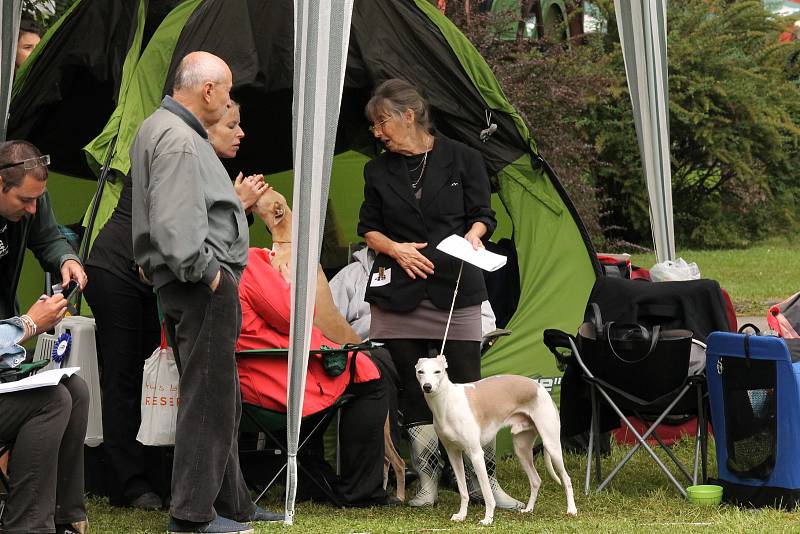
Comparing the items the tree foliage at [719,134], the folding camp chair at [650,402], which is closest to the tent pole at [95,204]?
the folding camp chair at [650,402]

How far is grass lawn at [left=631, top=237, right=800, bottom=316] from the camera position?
35.2ft

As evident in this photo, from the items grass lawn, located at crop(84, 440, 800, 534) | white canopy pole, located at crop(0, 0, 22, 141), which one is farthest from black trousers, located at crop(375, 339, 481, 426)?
white canopy pole, located at crop(0, 0, 22, 141)

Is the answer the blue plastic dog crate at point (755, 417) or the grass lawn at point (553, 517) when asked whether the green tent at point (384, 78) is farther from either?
the blue plastic dog crate at point (755, 417)

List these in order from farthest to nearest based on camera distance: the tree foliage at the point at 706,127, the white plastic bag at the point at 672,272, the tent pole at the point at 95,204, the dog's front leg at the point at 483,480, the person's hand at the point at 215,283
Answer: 1. the tree foliage at the point at 706,127
2. the white plastic bag at the point at 672,272
3. the tent pole at the point at 95,204
4. the dog's front leg at the point at 483,480
5. the person's hand at the point at 215,283

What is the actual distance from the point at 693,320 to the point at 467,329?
3.62 ft

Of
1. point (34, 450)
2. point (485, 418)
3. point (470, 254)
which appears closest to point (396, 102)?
point (470, 254)

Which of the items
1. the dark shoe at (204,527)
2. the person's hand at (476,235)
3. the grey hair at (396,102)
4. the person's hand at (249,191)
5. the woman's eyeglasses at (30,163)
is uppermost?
the grey hair at (396,102)

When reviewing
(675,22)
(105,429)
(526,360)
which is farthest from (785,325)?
(675,22)

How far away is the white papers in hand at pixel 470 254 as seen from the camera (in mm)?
4441

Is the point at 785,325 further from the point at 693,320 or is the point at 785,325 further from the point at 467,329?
the point at 467,329

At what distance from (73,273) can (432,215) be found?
1.34 m

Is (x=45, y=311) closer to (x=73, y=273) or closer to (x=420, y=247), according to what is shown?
(x=73, y=273)

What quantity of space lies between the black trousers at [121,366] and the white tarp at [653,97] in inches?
99.8

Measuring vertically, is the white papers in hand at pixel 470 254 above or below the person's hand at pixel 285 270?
above
